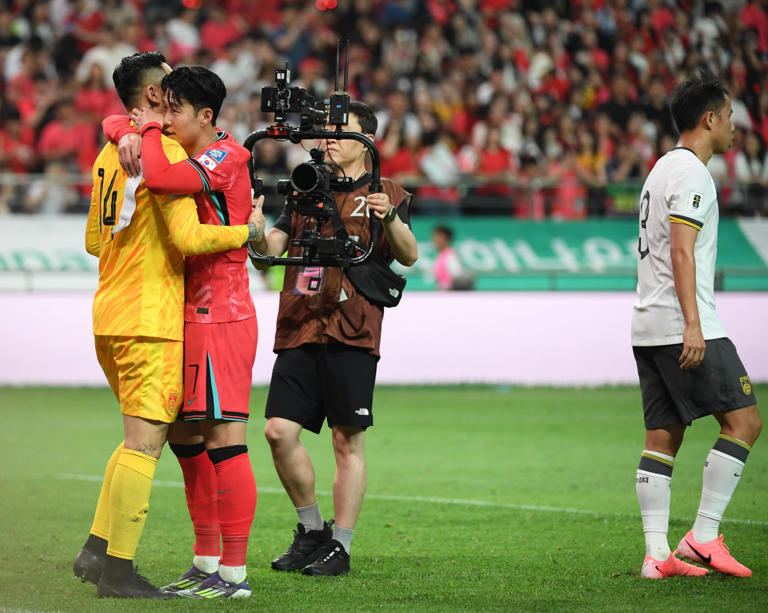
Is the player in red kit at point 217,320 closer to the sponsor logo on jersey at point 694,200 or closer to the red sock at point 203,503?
the red sock at point 203,503

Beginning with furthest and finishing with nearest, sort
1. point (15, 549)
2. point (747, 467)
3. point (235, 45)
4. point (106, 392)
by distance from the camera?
point (235, 45) < point (106, 392) < point (747, 467) < point (15, 549)

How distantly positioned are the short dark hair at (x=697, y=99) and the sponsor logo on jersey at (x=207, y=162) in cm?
234

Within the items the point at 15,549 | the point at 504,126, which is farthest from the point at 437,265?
the point at 15,549

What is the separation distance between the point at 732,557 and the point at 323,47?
15013mm

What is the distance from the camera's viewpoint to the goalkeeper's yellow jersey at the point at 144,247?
4.86 metres

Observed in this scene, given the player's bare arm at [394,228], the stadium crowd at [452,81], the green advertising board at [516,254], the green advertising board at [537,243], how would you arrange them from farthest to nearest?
the stadium crowd at [452,81]
the green advertising board at [537,243]
the green advertising board at [516,254]
the player's bare arm at [394,228]

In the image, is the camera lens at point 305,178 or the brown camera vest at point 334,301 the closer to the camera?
the camera lens at point 305,178

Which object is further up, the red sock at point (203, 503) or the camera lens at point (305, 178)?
the camera lens at point (305, 178)

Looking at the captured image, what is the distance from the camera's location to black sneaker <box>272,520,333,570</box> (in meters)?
5.71

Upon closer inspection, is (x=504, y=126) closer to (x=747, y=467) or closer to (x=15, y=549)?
(x=747, y=467)

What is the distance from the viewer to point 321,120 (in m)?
5.25

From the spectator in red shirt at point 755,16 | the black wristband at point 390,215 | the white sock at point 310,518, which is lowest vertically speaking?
the white sock at point 310,518

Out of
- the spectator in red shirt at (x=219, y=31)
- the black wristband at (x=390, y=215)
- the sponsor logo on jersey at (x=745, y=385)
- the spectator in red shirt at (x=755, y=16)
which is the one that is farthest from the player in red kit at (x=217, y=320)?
the spectator in red shirt at (x=219, y=31)

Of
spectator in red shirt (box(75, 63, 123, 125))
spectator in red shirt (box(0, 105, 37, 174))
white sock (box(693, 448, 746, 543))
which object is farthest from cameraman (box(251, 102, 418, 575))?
spectator in red shirt (box(75, 63, 123, 125))
